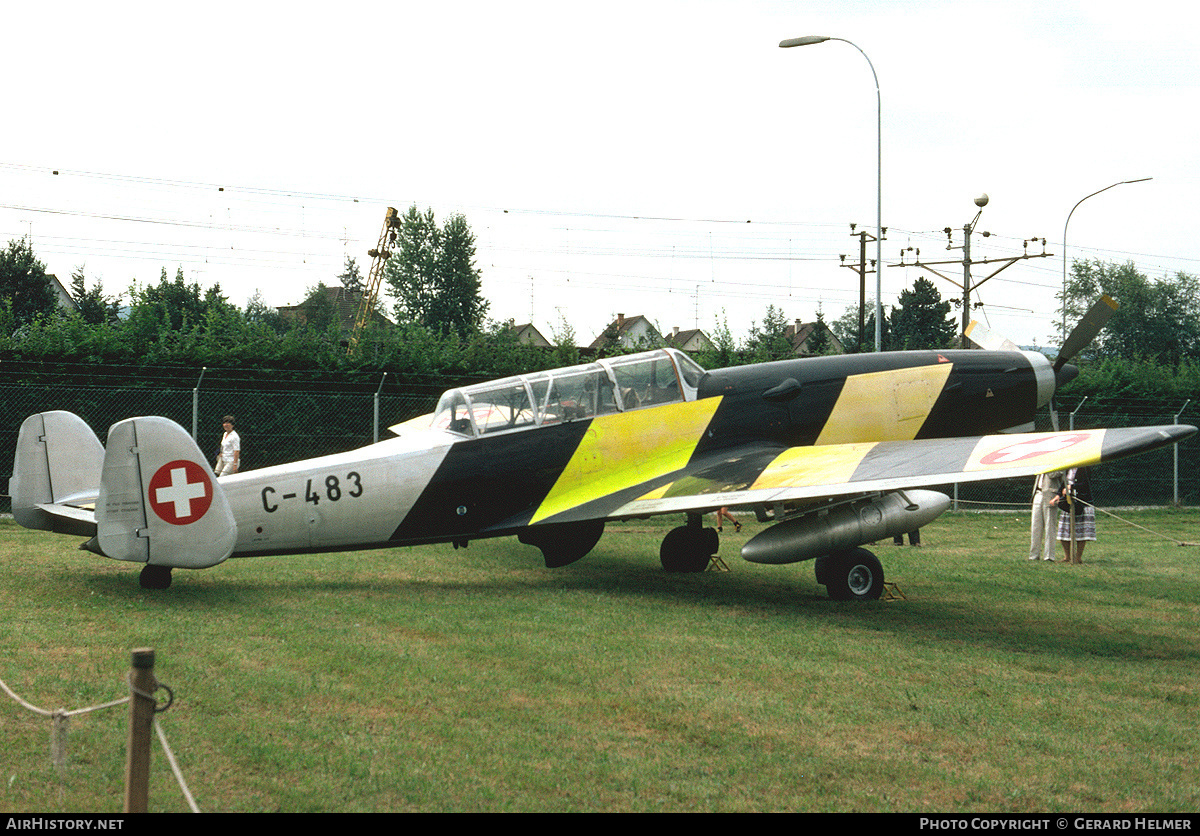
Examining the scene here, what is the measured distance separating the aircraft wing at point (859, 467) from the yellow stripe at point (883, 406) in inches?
34.5

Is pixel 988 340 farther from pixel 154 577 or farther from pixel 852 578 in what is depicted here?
pixel 154 577

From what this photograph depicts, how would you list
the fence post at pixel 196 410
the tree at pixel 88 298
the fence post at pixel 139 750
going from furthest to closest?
1. the tree at pixel 88 298
2. the fence post at pixel 196 410
3. the fence post at pixel 139 750

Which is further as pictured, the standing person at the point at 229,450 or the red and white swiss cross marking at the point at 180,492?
the standing person at the point at 229,450

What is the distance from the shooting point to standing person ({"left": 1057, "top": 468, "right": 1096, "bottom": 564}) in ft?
46.2

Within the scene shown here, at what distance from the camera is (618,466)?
36.8ft

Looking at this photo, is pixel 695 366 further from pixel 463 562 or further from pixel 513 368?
pixel 513 368

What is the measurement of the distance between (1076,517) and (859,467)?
6792 millimetres

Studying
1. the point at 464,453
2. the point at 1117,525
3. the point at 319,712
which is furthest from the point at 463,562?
the point at 1117,525

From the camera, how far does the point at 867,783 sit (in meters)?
4.61

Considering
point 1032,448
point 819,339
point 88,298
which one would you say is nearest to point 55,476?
point 1032,448

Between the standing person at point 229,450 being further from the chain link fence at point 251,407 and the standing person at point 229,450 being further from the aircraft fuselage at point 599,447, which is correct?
the aircraft fuselage at point 599,447

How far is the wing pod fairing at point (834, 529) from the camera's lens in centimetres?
1002

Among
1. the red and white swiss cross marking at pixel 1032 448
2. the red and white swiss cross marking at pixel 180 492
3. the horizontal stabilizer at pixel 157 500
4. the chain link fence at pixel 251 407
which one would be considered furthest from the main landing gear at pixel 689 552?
the chain link fence at pixel 251 407

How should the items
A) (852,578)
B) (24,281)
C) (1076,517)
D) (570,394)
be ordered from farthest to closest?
(24,281) < (1076,517) < (570,394) < (852,578)
